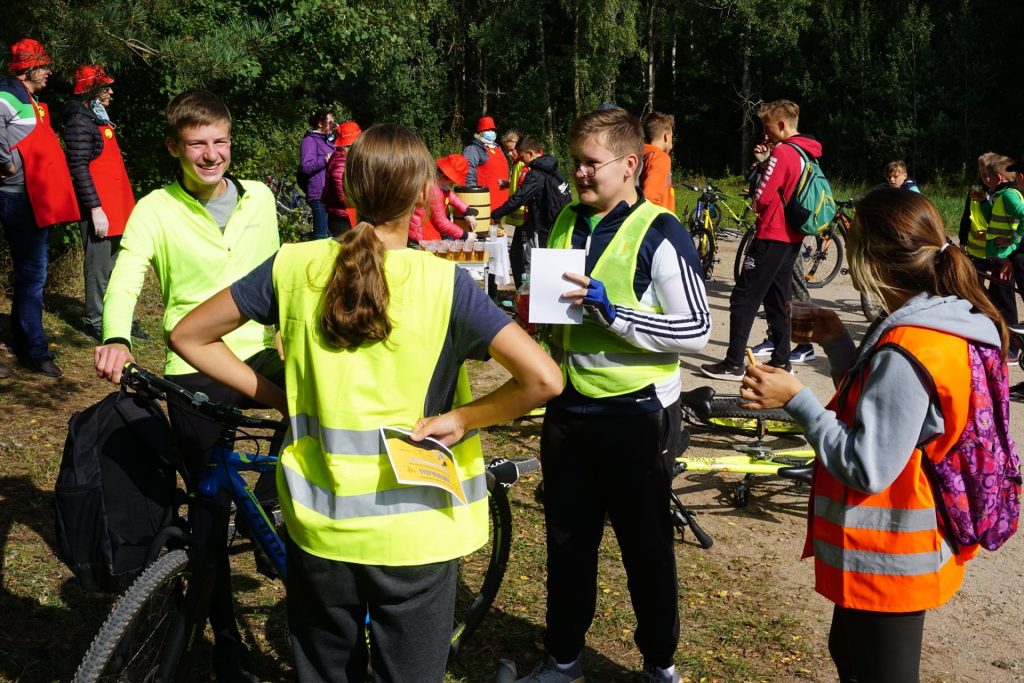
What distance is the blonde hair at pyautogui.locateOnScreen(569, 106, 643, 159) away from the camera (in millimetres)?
3125

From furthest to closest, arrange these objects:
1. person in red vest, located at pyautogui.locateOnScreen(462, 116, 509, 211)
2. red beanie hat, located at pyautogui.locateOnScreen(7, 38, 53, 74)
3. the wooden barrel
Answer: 1. person in red vest, located at pyautogui.locateOnScreen(462, 116, 509, 211)
2. the wooden barrel
3. red beanie hat, located at pyautogui.locateOnScreen(7, 38, 53, 74)

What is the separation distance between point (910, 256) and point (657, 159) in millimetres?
5331

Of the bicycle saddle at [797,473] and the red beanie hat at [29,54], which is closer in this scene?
the red beanie hat at [29,54]

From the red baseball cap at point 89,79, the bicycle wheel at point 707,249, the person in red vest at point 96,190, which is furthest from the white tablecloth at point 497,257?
the red baseball cap at point 89,79

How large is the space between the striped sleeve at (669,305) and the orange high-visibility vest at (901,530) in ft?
2.32

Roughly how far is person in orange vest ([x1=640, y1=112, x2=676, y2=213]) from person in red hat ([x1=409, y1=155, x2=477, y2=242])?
1714 millimetres

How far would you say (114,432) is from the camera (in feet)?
10.4

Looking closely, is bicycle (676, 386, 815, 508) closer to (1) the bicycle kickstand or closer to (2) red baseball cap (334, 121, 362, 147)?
(1) the bicycle kickstand

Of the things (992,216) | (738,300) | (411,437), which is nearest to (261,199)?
(411,437)

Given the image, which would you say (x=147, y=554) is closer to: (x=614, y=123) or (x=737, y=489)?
(x=614, y=123)

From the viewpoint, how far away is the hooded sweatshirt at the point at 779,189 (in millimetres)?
7383

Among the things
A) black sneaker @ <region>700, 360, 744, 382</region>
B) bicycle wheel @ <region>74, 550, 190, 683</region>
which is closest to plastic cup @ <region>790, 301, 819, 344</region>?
bicycle wheel @ <region>74, 550, 190, 683</region>

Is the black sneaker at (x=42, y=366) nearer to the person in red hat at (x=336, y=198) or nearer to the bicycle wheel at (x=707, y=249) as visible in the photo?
the person in red hat at (x=336, y=198)

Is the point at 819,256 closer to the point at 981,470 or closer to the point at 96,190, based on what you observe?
the point at 96,190
